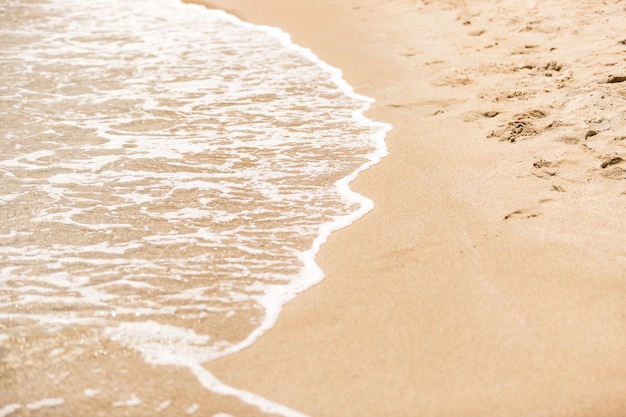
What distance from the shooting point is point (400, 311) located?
2902 millimetres

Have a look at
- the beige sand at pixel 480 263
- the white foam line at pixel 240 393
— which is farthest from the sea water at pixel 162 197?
the beige sand at pixel 480 263

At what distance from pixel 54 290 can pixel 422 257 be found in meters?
1.61

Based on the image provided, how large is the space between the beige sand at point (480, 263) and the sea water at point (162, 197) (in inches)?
6.8

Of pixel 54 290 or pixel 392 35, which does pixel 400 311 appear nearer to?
pixel 54 290

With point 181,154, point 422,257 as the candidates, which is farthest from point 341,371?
point 181,154

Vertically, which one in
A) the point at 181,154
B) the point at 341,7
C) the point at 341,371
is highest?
the point at 341,7

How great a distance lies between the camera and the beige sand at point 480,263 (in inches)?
98.2

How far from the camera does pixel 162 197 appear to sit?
13.3ft

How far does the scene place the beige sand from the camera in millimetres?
2494

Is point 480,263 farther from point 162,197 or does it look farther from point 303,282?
point 162,197

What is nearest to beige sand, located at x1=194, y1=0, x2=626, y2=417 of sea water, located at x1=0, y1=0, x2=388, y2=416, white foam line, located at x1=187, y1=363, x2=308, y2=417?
white foam line, located at x1=187, y1=363, x2=308, y2=417

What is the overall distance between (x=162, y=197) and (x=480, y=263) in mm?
1796

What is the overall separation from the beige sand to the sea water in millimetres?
174

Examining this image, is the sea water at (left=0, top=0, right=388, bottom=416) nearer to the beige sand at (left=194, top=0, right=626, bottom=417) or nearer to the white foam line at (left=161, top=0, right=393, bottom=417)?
the white foam line at (left=161, top=0, right=393, bottom=417)
